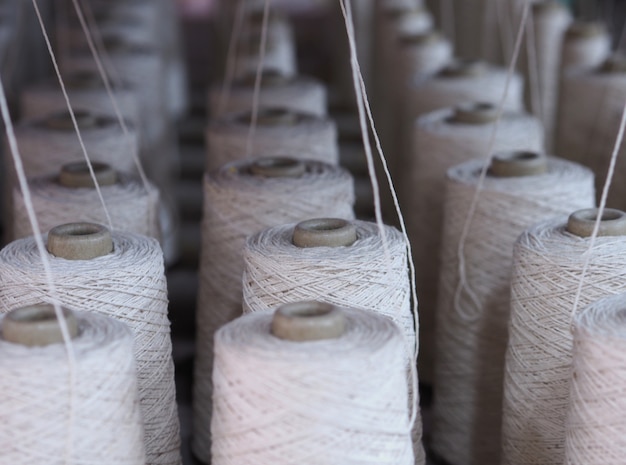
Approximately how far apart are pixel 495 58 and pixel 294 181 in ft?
8.47

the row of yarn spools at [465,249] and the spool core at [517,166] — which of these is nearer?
the row of yarn spools at [465,249]

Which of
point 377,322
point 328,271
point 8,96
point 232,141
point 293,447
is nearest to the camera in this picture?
point 293,447

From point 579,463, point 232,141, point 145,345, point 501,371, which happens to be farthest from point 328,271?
point 232,141

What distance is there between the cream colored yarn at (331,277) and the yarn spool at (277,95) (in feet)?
5.18

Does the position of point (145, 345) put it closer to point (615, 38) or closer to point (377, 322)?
point (377, 322)

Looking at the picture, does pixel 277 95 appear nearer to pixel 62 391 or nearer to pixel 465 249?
pixel 465 249

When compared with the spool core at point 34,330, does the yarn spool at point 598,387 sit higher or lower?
lower

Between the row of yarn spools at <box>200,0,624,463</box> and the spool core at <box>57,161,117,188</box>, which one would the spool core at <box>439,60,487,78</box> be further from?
the spool core at <box>57,161,117,188</box>

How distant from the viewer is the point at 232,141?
10.3 feet

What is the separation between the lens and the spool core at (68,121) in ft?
10.4

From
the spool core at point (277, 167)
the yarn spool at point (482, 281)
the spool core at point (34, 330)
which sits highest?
the spool core at point (277, 167)

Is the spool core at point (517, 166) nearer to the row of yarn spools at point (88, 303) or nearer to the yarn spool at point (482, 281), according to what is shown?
the yarn spool at point (482, 281)

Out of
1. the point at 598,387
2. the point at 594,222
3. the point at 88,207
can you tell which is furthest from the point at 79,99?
the point at 598,387

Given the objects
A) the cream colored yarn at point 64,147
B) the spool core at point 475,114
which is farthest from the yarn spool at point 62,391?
the spool core at point 475,114
